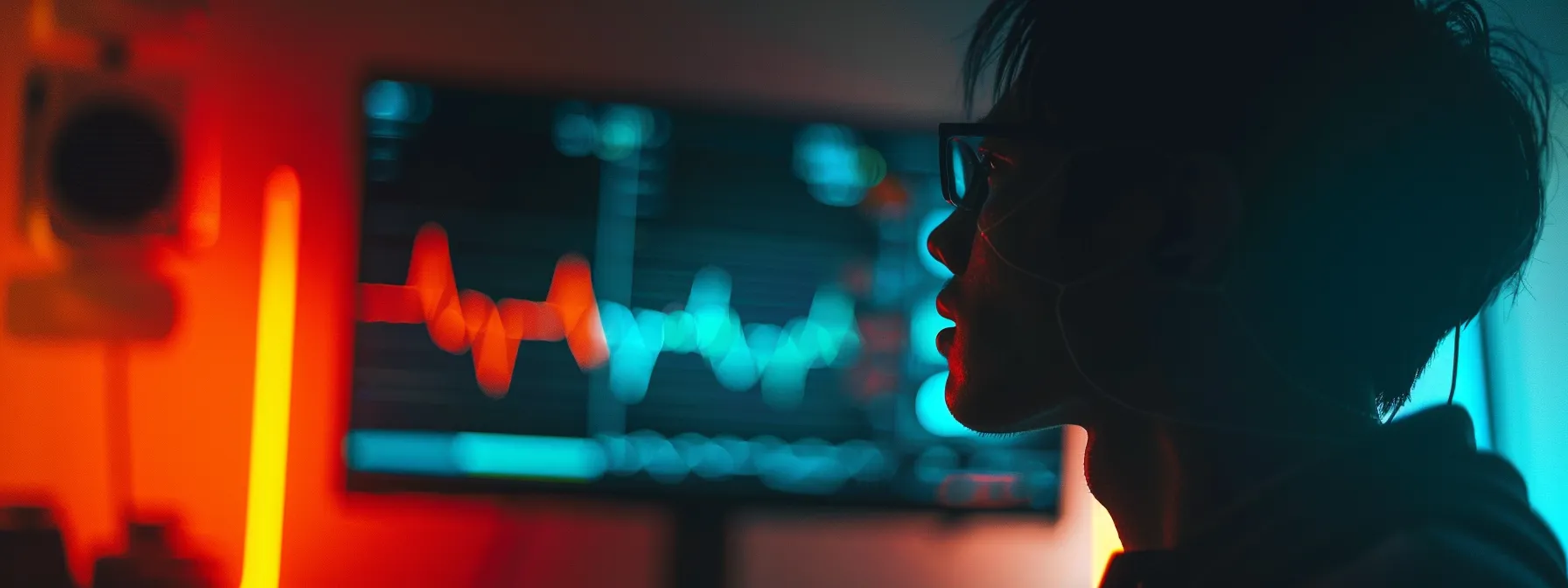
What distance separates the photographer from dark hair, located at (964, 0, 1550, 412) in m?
0.62

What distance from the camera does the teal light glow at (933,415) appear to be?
5.08ft

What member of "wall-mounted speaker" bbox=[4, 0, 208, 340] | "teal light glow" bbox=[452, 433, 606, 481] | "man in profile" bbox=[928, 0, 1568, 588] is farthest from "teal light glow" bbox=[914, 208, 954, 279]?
"wall-mounted speaker" bbox=[4, 0, 208, 340]

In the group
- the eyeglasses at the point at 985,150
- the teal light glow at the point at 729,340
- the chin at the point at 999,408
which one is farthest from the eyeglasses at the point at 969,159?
the teal light glow at the point at 729,340

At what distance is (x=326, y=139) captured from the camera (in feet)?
5.10

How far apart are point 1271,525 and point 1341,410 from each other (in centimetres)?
12

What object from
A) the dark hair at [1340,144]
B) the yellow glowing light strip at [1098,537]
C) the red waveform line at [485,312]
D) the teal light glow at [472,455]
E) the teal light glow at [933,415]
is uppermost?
the dark hair at [1340,144]

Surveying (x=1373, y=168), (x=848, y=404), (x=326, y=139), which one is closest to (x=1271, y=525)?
(x=1373, y=168)

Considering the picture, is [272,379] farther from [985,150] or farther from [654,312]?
[985,150]

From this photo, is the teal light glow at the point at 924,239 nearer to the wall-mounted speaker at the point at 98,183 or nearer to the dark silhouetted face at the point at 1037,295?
the dark silhouetted face at the point at 1037,295

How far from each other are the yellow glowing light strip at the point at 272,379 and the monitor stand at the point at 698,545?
626mm

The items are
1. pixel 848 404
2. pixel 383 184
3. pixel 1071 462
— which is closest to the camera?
pixel 383 184

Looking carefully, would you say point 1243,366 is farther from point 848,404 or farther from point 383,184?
point 383,184

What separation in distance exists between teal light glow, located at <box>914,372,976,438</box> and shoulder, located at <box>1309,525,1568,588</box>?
1.02 metres

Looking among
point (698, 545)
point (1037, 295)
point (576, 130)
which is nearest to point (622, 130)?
point (576, 130)
